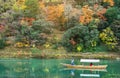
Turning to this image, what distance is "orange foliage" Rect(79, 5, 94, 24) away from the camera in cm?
5105

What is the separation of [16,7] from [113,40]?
15.4 meters

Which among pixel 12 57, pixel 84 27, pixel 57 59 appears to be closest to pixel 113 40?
pixel 84 27

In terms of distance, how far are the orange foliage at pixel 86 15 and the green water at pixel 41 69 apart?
7397 millimetres

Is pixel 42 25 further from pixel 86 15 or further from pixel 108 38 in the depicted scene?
pixel 108 38

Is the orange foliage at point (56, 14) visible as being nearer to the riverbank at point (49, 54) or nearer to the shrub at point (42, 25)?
the shrub at point (42, 25)

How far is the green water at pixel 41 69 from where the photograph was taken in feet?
113

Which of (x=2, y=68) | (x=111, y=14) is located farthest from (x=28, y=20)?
(x=2, y=68)

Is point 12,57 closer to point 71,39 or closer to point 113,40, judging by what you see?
point 71,39

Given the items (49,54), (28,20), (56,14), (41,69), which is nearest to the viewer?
(41,69)

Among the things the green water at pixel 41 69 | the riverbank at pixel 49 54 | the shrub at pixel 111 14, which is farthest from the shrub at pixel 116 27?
the green water at pixel 41 69

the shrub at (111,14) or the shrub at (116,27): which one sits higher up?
the shrub at (111,14)

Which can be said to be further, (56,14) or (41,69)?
(56,14)

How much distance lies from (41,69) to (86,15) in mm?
15072

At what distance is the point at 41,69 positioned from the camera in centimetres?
3969
